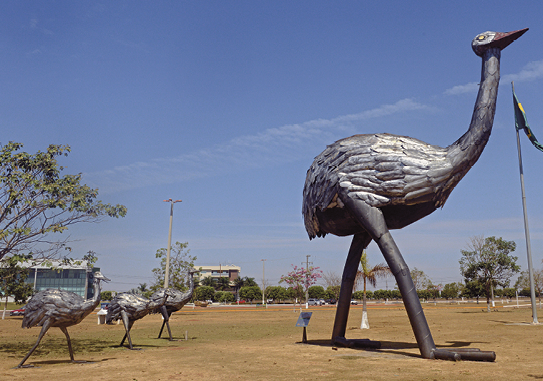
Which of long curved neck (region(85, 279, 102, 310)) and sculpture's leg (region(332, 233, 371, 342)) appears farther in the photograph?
sculpture's leg (region(332, 233, 371, 342))

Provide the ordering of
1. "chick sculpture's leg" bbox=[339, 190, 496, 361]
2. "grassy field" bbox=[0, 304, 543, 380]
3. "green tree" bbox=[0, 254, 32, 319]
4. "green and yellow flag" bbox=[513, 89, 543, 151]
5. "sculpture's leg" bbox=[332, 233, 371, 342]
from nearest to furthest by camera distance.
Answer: "grassy field" bbox=[0, 304, 543, 380], "chick sculpture's leg" bbox=[339, 190, 496, 361], "sculpture's leg" bbox=[332, 233, 371, 342], "green tree" bbox=[0, 254, 32, 319], "green and yellow flag" bbox=[513, 89, 543, 151]

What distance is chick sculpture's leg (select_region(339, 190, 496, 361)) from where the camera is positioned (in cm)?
989

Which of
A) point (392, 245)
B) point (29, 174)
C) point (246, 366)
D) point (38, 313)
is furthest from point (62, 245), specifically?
point (392, 245)

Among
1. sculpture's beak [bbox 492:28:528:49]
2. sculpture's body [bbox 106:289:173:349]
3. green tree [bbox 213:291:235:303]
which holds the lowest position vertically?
green tree [bbox 213:291:235:303]

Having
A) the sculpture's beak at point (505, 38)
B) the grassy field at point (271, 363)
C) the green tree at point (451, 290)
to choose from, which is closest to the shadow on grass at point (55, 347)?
the grassy field at point (271, 363)

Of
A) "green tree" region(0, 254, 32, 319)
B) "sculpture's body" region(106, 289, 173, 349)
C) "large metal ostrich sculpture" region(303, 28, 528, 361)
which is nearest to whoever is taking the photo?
"large metal ostrich sculpture" region(303, 28, 528, 361)

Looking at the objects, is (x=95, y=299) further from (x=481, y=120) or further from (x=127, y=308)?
(x=481, y=120)

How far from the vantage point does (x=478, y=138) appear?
1095 cm

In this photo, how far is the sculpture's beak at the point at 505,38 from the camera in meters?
11.0

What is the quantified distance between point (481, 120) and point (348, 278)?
6072 millimetres

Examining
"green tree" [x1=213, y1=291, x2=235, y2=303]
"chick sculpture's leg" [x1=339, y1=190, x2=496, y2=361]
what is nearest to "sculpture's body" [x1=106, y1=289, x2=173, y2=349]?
"chick sculpture's leg" [x1=339, y1=190, x2=496, y2=361]

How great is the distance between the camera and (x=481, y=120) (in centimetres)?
1104

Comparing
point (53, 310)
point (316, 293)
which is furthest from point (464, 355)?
point (316, 293)

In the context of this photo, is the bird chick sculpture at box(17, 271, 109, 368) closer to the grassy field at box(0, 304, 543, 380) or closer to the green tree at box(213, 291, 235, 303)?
the grassy field at box(0, 304, 543, 380)
